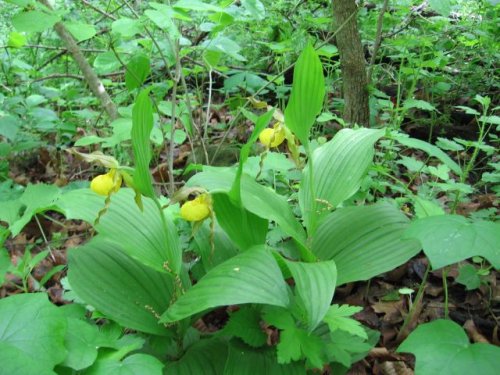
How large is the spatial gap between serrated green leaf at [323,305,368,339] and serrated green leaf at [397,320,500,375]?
0.35ft

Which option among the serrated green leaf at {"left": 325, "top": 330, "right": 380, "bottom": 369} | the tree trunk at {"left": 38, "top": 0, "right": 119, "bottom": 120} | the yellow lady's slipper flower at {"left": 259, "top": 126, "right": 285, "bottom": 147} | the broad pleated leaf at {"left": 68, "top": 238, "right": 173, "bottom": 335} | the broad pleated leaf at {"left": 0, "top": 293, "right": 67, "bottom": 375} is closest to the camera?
the broad pleated leaf at {"left": 0, "top": 293, "right": 67, "bottom": 375}

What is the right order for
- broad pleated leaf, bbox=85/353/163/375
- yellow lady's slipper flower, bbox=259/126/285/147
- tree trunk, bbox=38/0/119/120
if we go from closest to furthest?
broad pleated leaf, bbox=85/353/163/375 → yellow lady's slipper flower, bbox=259/126/285/147 → tree trunk, bbox=38/0/119/120

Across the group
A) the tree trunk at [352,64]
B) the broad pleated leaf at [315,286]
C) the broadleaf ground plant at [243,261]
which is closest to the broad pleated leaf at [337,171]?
the broadleaf ground plant at [243,261]

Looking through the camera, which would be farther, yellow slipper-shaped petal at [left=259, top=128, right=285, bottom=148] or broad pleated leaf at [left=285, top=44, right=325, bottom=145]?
yellow slipper-shaped petal at [left=259, top=128, right=285, bottom=148]

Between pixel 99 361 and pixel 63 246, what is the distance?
Result: 4.44 ft

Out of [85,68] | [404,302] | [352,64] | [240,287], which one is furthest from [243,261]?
[352,64]

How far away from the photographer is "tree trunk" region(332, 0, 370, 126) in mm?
2359

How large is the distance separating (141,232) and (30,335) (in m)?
0.49

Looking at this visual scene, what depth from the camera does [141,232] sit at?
4.48 feet

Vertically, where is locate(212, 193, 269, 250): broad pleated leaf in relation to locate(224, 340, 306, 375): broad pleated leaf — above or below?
above

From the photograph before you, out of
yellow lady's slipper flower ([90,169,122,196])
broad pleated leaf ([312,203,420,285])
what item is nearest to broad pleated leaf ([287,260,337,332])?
broad pleated leaf ([312,203,420,285])

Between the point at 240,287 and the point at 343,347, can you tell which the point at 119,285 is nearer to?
the point at 240,287

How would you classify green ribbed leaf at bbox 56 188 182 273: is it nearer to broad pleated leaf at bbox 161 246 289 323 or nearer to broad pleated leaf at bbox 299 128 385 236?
broad pleated leaf at bbox 161 246 289 323

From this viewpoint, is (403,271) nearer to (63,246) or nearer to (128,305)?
(128,305)
